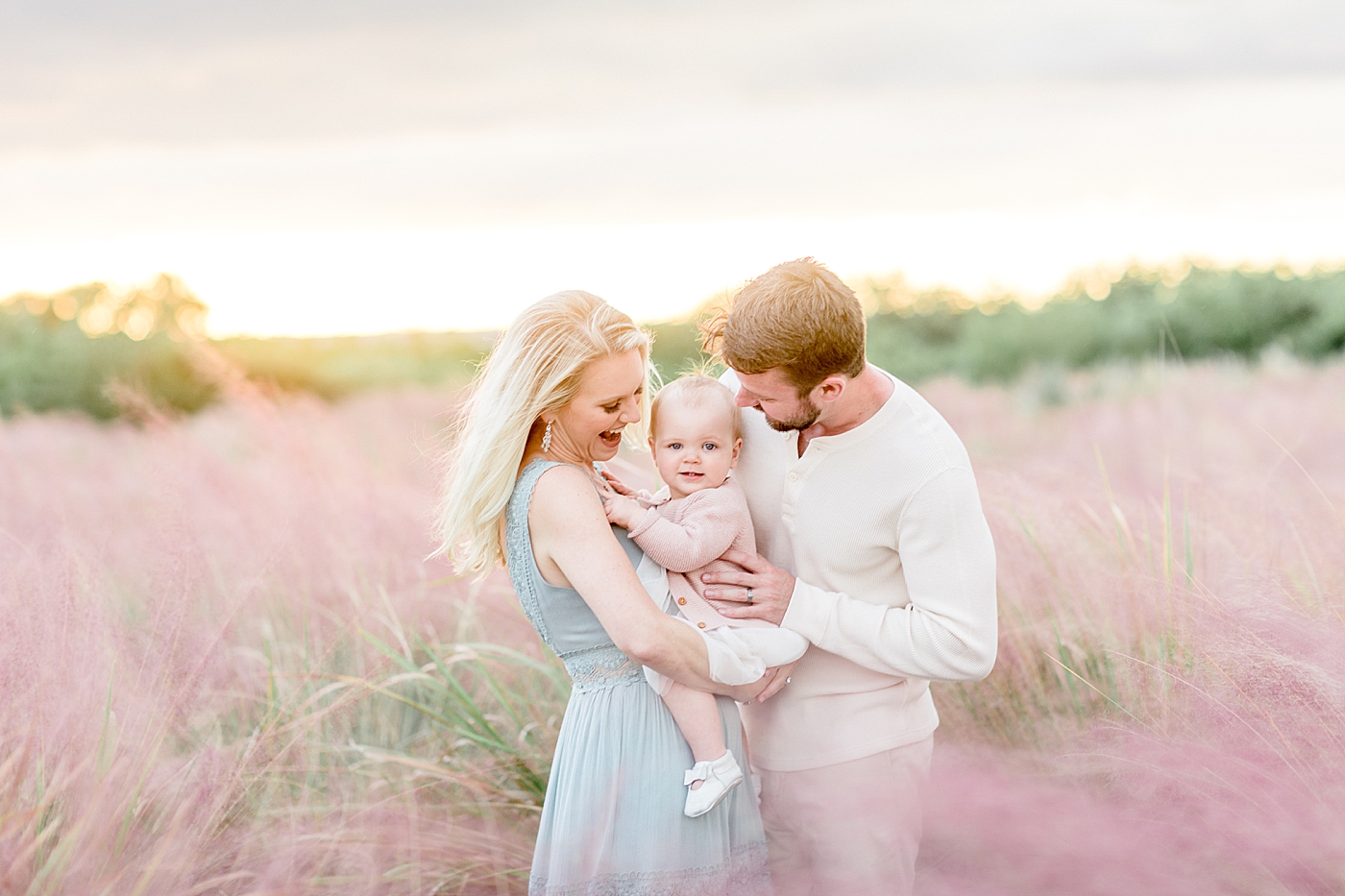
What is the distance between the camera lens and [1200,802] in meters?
2.11

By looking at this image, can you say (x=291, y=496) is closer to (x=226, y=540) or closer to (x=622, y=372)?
(x=226, y=540)

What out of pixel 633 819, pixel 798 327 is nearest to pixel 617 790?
pixel 633 819

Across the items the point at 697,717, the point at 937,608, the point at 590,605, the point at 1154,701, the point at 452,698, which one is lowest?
the point at 452,698

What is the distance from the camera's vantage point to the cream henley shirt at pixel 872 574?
232cm

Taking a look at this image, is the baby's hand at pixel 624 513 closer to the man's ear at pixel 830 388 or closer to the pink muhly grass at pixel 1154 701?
the man's ear at pixel 830 388

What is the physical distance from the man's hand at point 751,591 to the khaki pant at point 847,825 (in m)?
0.44

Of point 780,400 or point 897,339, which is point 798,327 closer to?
point 780,400

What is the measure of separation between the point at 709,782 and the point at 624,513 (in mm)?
645

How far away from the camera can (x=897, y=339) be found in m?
23.4

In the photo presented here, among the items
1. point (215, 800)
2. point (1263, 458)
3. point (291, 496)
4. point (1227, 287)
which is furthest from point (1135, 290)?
point (215, 800)

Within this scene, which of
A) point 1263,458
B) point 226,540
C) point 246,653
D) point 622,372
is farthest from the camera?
point 1263,458

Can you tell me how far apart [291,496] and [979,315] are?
796 inches

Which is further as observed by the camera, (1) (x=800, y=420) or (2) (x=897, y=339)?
(2) (x=897, y=339)

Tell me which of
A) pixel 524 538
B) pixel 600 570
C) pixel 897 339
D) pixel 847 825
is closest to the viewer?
pixel 600 570
